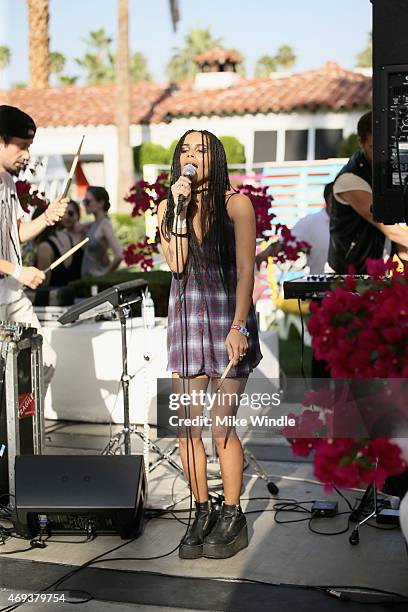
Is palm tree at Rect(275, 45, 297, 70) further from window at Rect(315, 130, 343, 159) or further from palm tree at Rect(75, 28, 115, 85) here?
window at Rect(315, 130, 343, 159)

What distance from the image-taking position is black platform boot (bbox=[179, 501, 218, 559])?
405cm

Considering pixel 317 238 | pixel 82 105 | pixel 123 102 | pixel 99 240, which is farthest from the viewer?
pixel 82 105

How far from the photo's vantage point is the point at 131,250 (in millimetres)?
6844

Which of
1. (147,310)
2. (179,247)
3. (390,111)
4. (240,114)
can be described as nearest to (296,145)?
(240,114)

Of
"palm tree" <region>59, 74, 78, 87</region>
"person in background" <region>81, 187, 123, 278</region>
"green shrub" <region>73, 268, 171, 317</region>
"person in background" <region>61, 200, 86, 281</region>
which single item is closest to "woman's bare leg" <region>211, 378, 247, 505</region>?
"green shrub" <region>73, 268, 171, 317</region>

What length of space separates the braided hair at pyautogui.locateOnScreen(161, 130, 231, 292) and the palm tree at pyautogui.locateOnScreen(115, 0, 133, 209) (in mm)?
11167

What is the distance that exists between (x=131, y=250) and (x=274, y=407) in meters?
1.47

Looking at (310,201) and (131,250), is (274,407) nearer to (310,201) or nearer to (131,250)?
(131,250)

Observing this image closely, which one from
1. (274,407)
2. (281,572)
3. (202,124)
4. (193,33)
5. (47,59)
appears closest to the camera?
(281,572)

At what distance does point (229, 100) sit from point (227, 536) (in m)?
18.9

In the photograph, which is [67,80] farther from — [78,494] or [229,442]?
[229,442]

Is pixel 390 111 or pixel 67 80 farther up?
pixel 67 80

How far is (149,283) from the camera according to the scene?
7227mm

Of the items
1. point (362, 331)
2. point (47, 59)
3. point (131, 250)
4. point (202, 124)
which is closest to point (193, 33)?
point (202, 124)
